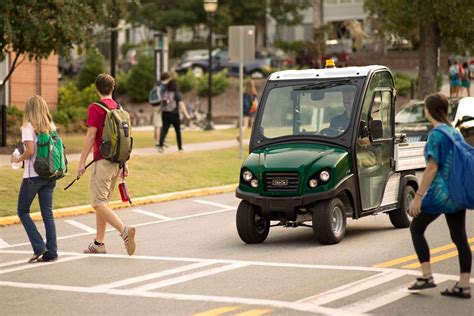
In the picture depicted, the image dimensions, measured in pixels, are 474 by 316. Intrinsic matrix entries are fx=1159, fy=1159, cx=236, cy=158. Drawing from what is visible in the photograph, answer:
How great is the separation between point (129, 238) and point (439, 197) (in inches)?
160

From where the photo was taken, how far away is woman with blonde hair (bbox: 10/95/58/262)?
12.1m

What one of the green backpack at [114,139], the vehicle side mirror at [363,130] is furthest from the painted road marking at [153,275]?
the vehicle side mirror at [363,130]

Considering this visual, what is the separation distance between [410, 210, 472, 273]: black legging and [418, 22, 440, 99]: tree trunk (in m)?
24.4

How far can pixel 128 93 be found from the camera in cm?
5009

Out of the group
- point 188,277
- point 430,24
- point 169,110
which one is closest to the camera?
point 188,277

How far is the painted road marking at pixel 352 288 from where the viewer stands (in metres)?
9.53

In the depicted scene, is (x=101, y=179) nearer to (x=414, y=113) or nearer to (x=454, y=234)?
(x=454, y=234)

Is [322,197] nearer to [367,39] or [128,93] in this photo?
[128,93]

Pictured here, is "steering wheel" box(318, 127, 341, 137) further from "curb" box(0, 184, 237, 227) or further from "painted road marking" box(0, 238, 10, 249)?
"curb" box(0, 184, 237, 227)

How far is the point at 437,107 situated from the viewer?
31.8 ft

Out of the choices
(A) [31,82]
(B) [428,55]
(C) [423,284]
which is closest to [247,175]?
(C) [423,284]

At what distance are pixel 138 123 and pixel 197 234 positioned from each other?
26620mm

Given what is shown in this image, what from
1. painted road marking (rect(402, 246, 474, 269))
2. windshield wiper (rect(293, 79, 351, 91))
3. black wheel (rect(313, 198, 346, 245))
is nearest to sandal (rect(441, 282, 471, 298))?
painted road marking (rect(402, 246, 474, 269))

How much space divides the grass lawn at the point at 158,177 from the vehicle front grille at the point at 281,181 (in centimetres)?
510
